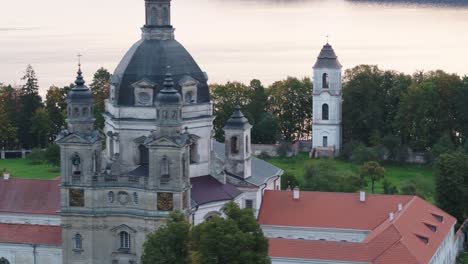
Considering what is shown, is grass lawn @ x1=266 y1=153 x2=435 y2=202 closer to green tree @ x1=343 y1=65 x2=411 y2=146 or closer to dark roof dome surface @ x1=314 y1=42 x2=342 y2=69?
green tree @ x1=343 y1=65 x2=411 y2=146

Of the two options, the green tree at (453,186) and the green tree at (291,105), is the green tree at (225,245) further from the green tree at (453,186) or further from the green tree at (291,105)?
the green tree at (291,105)

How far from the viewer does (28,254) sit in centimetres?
3953

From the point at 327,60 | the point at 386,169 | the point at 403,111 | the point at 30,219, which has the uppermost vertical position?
the point at 327,60

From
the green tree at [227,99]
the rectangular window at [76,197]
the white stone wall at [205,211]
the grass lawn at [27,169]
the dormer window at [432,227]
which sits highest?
the green tree at [227,99]

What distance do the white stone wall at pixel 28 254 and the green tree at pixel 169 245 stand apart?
26.3 ft

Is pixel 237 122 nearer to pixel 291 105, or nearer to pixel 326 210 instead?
pixel 326 210

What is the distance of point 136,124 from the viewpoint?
3938 cm

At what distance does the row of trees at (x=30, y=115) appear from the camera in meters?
72.6

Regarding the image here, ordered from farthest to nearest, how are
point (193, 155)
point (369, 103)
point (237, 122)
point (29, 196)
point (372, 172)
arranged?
point (369, 103) → point (372, 172) → point (29, 196) → point (237, 122) → point (193, 155)

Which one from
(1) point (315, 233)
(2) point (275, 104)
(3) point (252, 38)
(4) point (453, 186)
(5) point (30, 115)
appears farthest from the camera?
(3) point (252, 38)

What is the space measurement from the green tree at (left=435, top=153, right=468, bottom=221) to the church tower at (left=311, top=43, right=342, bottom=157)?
2212 cm

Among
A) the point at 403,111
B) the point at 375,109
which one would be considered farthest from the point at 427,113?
the point at 375,109

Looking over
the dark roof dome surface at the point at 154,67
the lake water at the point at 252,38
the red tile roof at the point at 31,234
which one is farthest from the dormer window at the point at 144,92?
the lake water at the point at 252,38

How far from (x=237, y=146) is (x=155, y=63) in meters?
5.30
